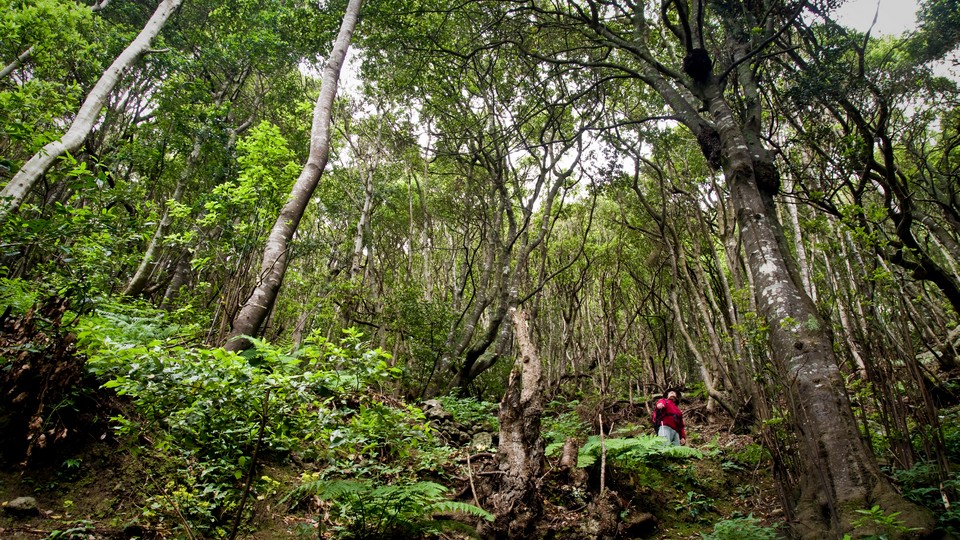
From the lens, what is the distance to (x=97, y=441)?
11.6 ft

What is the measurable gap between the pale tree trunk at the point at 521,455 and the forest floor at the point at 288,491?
0.84 feet

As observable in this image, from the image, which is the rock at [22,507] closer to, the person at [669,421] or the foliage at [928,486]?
the foliage at [928,486]

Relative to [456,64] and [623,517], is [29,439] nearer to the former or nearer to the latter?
[623,517]

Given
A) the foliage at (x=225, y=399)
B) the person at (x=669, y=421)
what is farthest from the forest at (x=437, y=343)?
the person at (x=669, y=421)

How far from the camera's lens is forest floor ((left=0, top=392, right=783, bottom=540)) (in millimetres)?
2922

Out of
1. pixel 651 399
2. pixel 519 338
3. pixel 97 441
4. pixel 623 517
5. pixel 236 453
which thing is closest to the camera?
pixel 236 453

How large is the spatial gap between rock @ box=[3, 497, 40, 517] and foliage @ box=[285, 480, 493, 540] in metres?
1.66

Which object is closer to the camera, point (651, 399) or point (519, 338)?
point (519, 338)

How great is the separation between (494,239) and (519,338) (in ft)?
19.0

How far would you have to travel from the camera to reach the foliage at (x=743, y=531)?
134 inches

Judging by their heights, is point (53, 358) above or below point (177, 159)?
below

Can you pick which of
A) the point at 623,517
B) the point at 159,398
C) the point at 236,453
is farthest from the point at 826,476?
the point at 159,398

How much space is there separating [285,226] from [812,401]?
5.36 meters

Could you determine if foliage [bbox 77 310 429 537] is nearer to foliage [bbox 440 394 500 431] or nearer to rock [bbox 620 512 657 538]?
rock [bbox 620 512 657 538]
